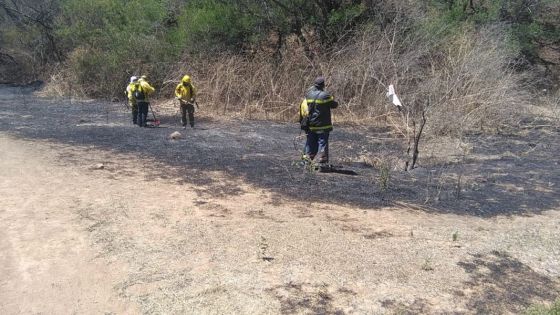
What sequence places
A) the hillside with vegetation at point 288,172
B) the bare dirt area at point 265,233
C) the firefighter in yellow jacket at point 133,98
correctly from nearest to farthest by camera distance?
the bare dirt area at point 265,233, the hillside with vegetation at point 288,172, the firefighter in yellow jacket at point 133,98

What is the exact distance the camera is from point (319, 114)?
9.12 metres

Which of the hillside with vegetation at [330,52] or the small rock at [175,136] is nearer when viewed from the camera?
the small rock at [175,136]

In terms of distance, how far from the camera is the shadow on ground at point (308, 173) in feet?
25.6

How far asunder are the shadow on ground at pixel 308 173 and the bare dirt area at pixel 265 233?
57 millimetres

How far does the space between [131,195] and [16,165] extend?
2971 mm

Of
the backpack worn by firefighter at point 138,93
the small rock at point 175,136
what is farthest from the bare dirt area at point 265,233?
the backpack worn by firefighter at point 138,93

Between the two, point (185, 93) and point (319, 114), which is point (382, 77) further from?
point (319, 114)

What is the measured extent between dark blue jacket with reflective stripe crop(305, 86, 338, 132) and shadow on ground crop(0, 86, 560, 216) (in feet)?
2.86

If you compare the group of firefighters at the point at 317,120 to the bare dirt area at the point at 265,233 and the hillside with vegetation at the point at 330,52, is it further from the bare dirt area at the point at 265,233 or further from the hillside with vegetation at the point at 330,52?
the hillside with vegetation at the point at 330,52

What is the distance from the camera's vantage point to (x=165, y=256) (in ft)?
17.7

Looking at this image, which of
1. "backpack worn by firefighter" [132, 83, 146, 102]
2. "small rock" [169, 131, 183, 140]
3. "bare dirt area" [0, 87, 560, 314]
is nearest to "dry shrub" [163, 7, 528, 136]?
"backpack worn by firefighter" [132, 83, 146, 102]

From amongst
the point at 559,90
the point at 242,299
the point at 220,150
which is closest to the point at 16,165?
the point at 220,150

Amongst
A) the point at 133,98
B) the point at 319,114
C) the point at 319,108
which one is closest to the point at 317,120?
the point at 319,114

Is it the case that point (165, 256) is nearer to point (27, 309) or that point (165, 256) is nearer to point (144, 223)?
point (144, 223)
